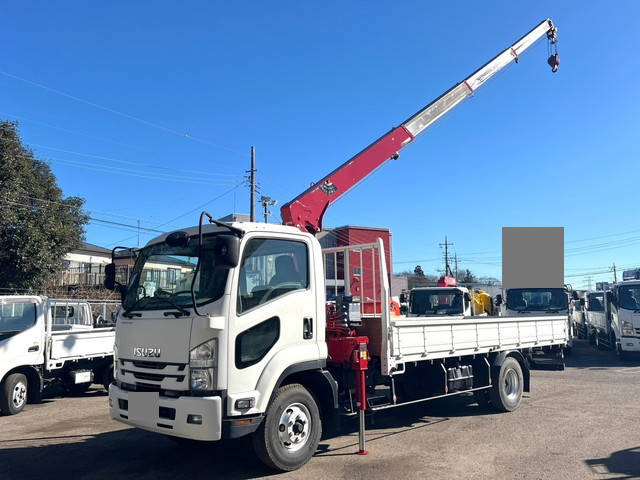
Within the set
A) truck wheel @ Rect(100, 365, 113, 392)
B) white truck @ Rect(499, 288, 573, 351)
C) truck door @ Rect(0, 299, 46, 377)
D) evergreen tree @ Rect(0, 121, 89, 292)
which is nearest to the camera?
truck door @ Rect(0, 299, 46, 377)

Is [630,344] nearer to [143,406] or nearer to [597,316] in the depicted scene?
[597,316]

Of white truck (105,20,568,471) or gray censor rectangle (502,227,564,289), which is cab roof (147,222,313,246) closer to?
white truck (105,20,568,471)

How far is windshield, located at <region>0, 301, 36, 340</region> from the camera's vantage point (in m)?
9.14

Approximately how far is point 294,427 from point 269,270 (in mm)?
1720

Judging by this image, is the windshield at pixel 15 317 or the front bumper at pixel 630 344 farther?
the front bumper at pixel 630 344

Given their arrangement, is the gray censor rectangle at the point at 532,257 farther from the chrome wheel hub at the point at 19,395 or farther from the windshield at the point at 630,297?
the chrome wheel hub at the point at 19,395

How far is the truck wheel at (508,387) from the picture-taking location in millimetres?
8562

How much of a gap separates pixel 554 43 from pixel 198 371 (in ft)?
43.0

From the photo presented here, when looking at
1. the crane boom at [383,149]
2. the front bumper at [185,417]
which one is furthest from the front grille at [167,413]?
the crane boom at [383,149]

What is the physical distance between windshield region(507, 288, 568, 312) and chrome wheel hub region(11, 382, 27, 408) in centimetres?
1498

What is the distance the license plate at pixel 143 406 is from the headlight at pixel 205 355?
0.62 meters

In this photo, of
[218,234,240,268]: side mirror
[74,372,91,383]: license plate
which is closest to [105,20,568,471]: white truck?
[218,234,240,268]: side mirror

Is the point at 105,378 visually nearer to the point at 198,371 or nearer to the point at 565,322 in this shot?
the point at 198,371

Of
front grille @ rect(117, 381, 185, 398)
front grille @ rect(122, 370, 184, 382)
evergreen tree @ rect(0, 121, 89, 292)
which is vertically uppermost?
evergreen tree @ rect(0, 121, 89, 292)
